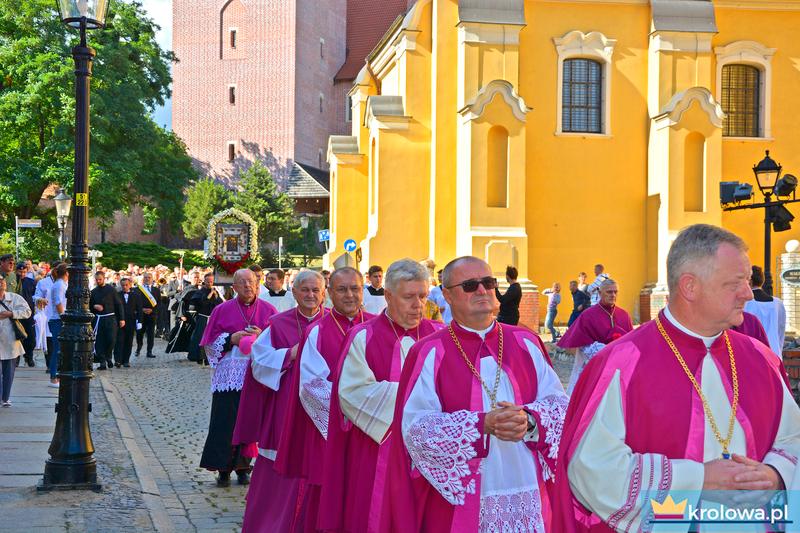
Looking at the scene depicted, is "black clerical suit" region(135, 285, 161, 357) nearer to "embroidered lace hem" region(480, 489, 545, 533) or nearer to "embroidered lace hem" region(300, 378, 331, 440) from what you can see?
"embroidered lace hem" region(300, 378, 331, 440)

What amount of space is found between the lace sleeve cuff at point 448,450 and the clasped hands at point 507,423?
0.08 m

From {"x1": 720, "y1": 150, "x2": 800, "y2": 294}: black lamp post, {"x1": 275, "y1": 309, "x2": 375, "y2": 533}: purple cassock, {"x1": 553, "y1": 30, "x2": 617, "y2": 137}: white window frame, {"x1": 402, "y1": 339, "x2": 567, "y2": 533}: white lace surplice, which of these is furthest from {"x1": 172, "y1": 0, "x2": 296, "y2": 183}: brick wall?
{"x1": 402, "y1": 339, "x2": 567, "y2": 533}: white lace surplice

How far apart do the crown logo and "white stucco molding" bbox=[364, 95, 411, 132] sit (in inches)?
1045

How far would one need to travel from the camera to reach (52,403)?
47.5 feet

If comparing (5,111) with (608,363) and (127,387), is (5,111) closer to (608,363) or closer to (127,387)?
(127,387)

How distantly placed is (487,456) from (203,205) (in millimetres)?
59239

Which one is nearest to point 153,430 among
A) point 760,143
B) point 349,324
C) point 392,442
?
point 349,324

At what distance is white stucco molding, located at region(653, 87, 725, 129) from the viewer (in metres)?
27.5

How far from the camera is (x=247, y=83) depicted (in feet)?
218

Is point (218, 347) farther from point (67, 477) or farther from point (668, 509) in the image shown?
point (668, 509)

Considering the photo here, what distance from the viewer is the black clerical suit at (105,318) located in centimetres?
2012

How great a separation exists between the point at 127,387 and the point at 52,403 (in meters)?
3.21

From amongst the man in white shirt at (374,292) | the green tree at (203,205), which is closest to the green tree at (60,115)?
the green tree at (203,205)

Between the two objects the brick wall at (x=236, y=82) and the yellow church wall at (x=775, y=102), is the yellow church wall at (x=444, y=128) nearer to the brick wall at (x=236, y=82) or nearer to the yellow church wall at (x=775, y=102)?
the yellow church wall at (x=775, y=102)
